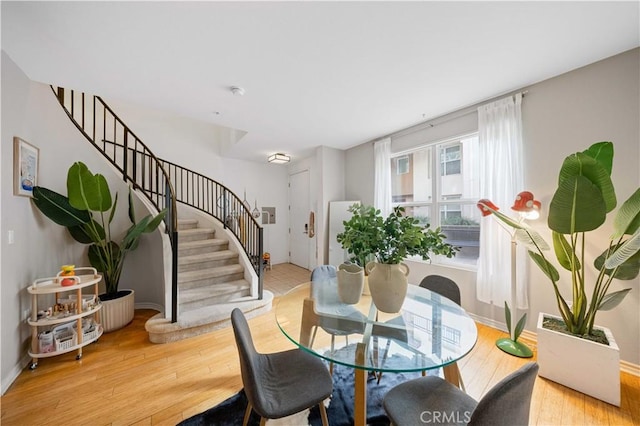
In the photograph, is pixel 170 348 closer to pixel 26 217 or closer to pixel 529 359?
pixel 26 217

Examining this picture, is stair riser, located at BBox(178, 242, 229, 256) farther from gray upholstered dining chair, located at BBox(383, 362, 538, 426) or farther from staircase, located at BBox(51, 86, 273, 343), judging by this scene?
gray upholstered dining chair, located at BBox(383, 362, 538, 426)

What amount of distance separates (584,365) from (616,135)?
6.29ft

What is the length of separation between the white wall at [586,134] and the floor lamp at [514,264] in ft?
0.94

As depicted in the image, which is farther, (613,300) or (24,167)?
(24,167)

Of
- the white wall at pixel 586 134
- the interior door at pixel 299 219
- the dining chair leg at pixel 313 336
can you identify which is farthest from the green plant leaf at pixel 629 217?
the interior door at pixel 299 219

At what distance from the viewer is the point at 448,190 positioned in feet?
10.1

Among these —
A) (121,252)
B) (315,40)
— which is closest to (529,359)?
(315,40)

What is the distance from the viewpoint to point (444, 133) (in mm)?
A: 3037

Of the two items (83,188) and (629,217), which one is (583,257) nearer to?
(629,217)

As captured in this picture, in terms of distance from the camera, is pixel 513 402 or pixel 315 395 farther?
pixel 315 395

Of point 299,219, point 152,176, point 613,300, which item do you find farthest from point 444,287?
point 152,176

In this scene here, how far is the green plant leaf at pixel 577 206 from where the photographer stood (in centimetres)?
148

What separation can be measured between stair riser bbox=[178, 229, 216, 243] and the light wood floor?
1.57m

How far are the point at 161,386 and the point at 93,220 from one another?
201cm
